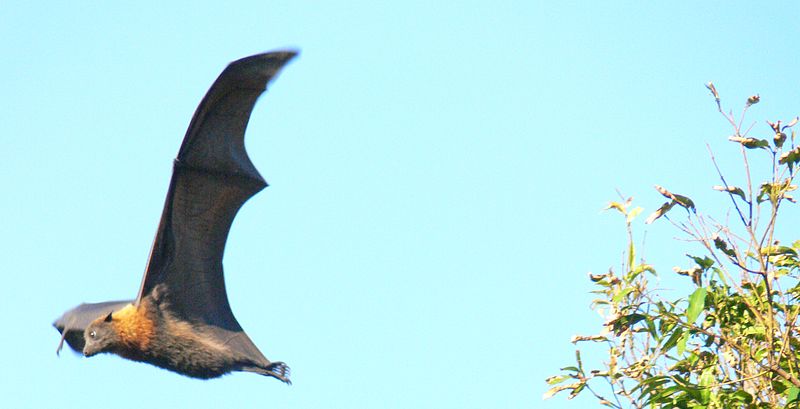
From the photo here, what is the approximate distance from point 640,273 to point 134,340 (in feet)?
12.8

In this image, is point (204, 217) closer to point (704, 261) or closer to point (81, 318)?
point (81, 318)

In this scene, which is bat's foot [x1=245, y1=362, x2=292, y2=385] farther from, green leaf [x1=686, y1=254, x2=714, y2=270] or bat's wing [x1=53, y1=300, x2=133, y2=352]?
green leaf [x1=686, y1=254, x2=714, y2=270]

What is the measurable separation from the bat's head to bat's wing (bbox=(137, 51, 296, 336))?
315 mm

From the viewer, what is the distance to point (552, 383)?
547 centimetres

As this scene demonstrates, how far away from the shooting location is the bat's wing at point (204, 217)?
7371 mm

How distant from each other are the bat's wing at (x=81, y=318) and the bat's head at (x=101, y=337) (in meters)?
0.54

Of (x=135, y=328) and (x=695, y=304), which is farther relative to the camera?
(x=135, y=328)

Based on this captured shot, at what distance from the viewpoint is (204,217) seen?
7.68 meters

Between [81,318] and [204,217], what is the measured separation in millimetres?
1869

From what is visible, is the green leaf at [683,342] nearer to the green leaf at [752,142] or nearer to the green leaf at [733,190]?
the green leaf at [733,190]

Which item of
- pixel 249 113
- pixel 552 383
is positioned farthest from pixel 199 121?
pixel 552 383

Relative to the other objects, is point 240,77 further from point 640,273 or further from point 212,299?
point 640,273

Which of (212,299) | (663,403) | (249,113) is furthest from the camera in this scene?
(212,299)

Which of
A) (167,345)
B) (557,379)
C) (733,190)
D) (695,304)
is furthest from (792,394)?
(167,345)
